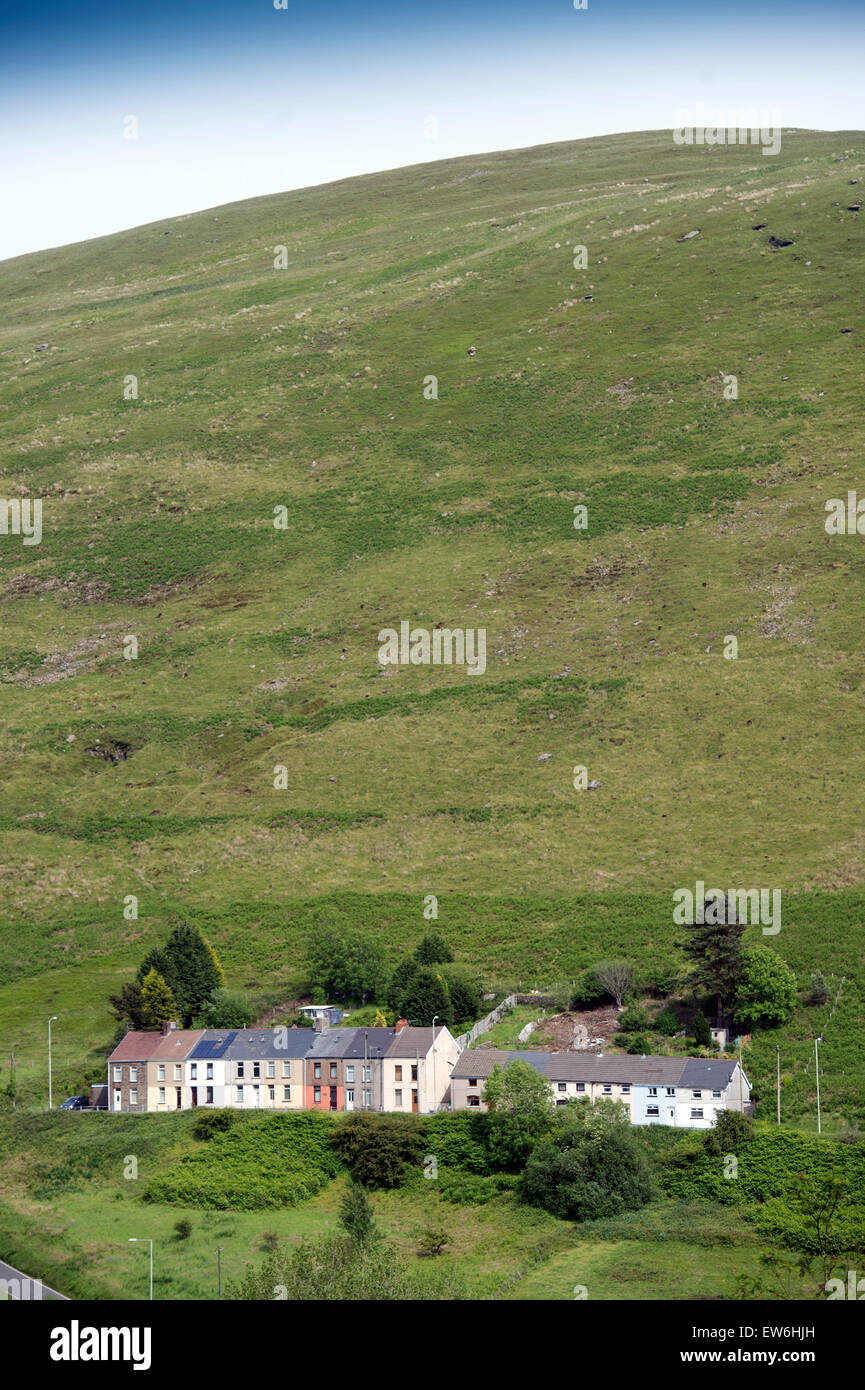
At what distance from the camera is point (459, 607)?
121500mm

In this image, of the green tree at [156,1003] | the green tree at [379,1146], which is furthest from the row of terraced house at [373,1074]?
the green tree at [379,1146]

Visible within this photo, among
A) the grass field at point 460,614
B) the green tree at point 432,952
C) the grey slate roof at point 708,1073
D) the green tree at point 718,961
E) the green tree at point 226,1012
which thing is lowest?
the green tree at point 226,1012

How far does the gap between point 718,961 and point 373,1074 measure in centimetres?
1787

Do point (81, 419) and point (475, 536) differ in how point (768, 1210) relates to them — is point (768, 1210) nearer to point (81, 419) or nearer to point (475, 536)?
point (475, 536)

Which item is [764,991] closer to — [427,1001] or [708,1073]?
[708,1073]

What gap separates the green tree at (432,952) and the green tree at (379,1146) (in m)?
16.7

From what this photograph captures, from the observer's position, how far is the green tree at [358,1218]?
48656mm

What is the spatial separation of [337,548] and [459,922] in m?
59.0

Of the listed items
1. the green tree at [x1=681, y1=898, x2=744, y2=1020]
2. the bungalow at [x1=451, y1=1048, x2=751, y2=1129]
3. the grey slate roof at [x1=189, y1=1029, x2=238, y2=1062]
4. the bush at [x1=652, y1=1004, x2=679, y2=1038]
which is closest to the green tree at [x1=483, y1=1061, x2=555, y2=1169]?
the bungalow at [x1=451, y1=1048, x2=751, y2=1129]

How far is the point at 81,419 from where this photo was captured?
16538cm

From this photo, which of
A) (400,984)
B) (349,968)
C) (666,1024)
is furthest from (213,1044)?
(666,1024)

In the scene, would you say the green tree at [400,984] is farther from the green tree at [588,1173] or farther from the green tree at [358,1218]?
the green tree at [358,1218]
